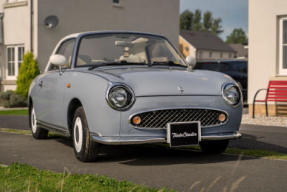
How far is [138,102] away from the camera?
568 centimetres

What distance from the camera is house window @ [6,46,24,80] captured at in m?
22.4

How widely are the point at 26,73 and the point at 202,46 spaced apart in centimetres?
5837

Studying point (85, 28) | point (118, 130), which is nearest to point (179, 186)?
point (118, 130)

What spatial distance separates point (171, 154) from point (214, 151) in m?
0.55

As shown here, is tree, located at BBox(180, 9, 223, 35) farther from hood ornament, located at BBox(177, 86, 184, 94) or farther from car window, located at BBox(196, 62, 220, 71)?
hood ornament, located at BBox(177, 86, 184, 94)

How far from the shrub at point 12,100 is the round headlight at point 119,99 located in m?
15.0

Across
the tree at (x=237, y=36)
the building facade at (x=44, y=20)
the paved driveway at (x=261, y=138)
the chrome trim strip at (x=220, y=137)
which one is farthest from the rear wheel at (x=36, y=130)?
the tree at (x=237, y=36)

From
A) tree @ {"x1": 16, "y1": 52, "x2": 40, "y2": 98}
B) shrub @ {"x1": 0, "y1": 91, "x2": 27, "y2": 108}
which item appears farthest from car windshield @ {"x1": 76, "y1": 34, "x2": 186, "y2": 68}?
tree @ {"x1": 16, "y1": 52, "x2": 40, "y2": 98}

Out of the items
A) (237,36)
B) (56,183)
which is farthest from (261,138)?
(237,36)

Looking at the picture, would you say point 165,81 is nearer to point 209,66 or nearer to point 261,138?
point 261,138

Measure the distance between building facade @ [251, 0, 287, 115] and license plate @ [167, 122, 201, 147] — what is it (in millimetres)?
8829

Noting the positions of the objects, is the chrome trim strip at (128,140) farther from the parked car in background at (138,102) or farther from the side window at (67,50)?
the side window at (67,50)

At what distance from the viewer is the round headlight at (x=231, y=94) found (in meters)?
6.12

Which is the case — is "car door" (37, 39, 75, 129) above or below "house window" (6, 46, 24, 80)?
below
